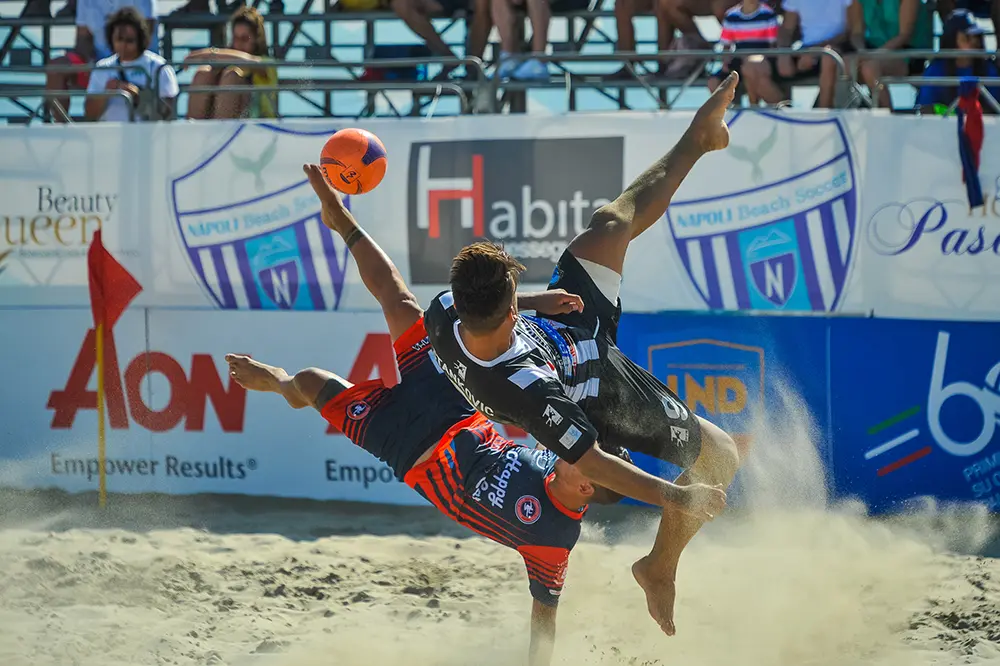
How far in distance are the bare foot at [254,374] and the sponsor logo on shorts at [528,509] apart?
3.79 ft

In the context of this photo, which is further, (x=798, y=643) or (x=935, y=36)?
(x=935, y=36)

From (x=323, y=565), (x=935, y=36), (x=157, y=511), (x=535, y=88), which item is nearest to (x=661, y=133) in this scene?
(x=535, y=88)

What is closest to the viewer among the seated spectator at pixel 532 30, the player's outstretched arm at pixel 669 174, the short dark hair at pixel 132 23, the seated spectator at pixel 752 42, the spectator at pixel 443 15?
the player's outstretched arm at pixel 669 174

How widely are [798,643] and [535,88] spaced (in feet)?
12.5

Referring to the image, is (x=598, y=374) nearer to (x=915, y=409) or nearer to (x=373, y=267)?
(x=373, y=267)

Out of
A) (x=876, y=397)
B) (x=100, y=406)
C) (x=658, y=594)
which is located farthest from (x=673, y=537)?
(x=100, y=406)

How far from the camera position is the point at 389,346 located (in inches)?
289

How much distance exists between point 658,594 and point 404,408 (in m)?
1.23

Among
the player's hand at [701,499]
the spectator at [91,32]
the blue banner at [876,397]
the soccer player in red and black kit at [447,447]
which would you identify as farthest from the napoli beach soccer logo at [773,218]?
the spectator at [91,32]

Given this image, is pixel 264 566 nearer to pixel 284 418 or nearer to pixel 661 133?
pixel 284 418

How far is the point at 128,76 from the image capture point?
25.7ft

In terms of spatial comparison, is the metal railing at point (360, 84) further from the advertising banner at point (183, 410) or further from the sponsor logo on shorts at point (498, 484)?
the sponsor logo on shorts at point (498, 484)

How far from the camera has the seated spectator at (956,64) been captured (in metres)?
7.05

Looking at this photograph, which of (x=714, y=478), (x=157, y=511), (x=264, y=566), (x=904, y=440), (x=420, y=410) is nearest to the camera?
(x=714, y=478)
